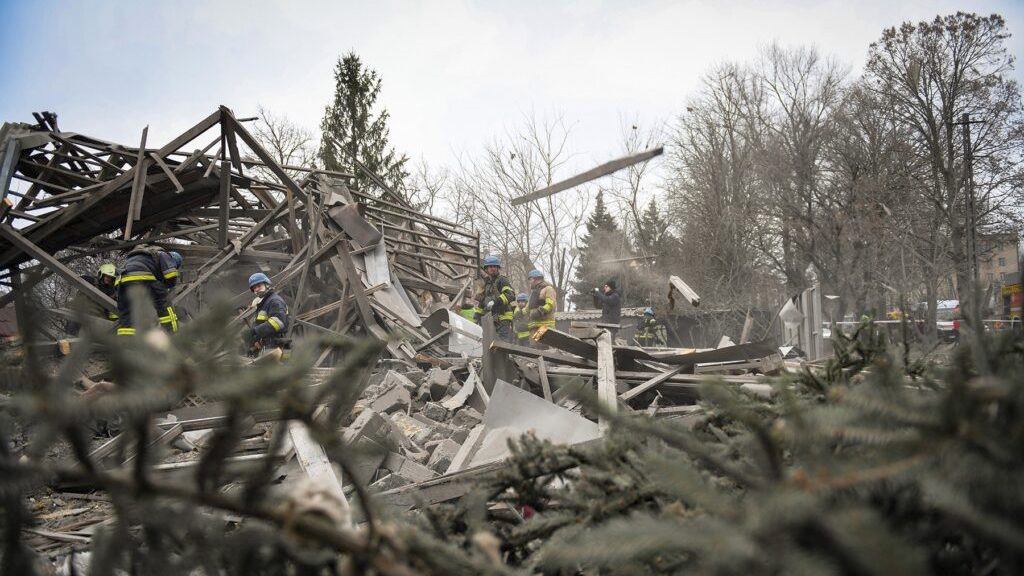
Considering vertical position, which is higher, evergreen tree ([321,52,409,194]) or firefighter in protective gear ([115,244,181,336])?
evergreen tree ([321,52,409,194])

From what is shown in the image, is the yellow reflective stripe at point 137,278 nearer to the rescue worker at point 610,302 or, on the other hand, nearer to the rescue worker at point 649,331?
the rescue worker at point 610,302

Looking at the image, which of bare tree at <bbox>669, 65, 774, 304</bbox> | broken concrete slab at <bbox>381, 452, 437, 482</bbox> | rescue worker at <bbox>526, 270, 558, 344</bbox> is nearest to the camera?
broken concrete slab at <bbox>381, 452, 437, 482</bbox>

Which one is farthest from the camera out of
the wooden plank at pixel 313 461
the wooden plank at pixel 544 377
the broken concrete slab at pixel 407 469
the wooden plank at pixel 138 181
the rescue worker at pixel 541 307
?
the rescue worker at pixel 541 307

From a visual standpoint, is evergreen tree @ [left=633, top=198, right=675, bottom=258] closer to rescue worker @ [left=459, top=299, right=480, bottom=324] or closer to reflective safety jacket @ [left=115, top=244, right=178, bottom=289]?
rescue worker @ [left=459, top=299, right=480, bottom=324]

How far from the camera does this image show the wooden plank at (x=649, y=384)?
6.15m

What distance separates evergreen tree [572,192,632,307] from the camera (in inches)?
1348

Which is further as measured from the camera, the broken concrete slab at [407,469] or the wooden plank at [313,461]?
the broken concrete slab at [407,469]

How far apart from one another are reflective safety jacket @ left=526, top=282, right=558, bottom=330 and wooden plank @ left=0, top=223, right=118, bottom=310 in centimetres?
619

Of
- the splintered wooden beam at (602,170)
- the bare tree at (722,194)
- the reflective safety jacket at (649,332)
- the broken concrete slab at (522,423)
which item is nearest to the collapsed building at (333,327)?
the broken concrete slab at (522,423)

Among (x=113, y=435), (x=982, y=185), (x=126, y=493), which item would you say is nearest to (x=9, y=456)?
(x=126, y=493)

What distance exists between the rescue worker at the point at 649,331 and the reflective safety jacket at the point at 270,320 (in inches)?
385

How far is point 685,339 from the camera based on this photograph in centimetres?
2205

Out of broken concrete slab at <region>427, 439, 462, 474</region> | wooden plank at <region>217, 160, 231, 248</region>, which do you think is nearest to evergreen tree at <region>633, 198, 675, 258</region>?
wooden plank at <region>217, 160, 231, 248</region>

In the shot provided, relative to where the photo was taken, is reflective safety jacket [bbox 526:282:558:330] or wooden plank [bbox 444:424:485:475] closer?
wooden plank [bbox 444:424:485:475]
